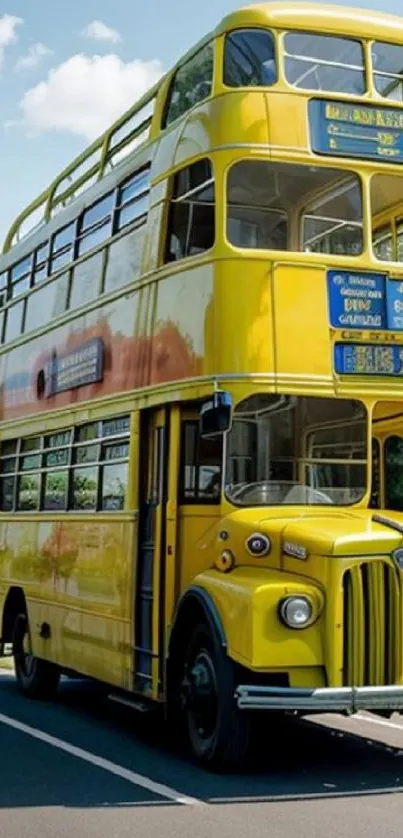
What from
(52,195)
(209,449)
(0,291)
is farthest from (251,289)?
(0,291)

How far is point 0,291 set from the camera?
16.2 meters

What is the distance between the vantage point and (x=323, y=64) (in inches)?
385

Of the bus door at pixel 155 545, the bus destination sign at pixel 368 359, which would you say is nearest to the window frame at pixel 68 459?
the bus door at pixel 155 545

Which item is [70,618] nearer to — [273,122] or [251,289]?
[251,289]

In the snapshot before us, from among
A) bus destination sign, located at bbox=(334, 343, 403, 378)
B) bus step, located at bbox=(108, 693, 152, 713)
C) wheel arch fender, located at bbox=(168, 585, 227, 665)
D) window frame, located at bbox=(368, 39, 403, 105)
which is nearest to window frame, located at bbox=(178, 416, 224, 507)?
wheel arch fender, located at bbox=(168, 585, 227, 665)

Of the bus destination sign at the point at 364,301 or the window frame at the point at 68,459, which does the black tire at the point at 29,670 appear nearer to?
the window frame at the point at 68,459

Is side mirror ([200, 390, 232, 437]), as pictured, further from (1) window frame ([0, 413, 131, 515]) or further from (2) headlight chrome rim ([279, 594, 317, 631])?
(1) window frame ([0, 413, 131, 515])

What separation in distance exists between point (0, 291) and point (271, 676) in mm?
9147

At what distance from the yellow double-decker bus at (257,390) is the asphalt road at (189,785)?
1.30ft

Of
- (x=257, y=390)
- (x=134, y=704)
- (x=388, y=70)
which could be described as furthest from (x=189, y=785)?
(x=388, y=70)

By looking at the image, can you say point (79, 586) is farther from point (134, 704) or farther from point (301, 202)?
point (301, 202)

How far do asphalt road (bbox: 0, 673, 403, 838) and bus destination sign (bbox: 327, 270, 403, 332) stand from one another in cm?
309

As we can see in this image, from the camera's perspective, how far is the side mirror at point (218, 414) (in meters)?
8.59

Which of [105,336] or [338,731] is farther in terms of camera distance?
[105,336]
